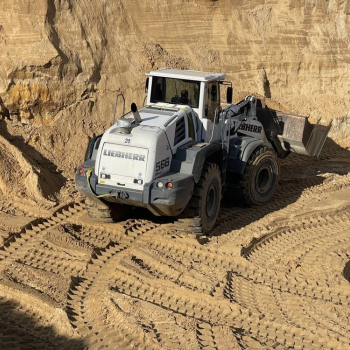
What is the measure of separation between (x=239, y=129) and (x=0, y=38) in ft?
16.4

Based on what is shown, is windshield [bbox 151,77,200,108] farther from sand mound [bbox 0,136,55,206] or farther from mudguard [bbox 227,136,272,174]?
sand mound [bbox 0,136,55,206]

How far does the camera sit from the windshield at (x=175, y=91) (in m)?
10.6

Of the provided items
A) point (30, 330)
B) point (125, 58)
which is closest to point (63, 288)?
point (30, 330)

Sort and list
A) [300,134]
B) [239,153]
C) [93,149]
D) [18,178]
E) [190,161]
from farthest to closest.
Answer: [300,134], [18,178], [239,153], [93,149], [190,161]

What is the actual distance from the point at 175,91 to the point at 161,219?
2.08m

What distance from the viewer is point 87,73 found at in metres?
13.5

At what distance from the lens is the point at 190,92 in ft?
35.0

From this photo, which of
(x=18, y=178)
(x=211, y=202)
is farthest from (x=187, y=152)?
(x=18, y=178)

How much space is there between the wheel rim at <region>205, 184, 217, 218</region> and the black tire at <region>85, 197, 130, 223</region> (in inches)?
55.3

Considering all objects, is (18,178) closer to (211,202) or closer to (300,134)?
(211,202)

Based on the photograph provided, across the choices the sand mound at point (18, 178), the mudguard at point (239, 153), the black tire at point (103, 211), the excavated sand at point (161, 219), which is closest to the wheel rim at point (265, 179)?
the excavated sand at point (161, 219)

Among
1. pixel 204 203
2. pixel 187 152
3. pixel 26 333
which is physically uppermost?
pixel 187 152

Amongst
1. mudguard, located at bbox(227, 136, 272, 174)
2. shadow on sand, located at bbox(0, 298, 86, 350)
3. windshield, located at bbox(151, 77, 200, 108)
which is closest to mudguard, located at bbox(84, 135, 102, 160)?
windshield, located at bbox(151, 77, 200, 108)

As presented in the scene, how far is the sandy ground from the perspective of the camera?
762cm
